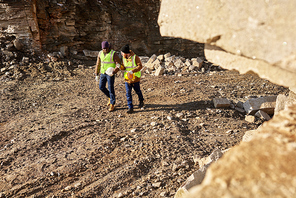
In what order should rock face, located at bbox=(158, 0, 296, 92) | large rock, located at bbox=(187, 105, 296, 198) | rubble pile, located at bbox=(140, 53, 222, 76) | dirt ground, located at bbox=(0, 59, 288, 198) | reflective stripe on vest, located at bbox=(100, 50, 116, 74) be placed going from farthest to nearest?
rubble pile, located at bbox=(140, 53, 222, 76) < reflective stripe on vest, located at bbox=(100, 50, 116, 74) < dirt ground, located at bbox=(0, 59, 288, 198) < rock face, located at bbox=(158, 0, 296, 92) < large rock, located at bbox=(187, 105, 296, 198)

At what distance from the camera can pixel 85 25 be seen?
10875mm

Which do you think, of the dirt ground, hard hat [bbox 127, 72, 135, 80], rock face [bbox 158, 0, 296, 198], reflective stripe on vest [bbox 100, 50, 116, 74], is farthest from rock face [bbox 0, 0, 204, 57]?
rock face [bbox 158, 0, 296, 198]

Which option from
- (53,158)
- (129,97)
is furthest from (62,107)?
(53,158)

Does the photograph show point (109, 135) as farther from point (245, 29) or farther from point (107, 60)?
point (245, 29)

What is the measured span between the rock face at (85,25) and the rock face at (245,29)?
8.58 m

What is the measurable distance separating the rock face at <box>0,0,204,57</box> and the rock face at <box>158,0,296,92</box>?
858cm

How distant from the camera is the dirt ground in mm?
3307

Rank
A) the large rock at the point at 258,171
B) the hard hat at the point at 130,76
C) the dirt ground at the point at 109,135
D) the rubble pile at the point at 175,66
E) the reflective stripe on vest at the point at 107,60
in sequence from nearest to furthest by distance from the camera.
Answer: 1. the large rock at the point at 258,171
2. the dirt ground at the point at 109,135
3. the hard hat at the point at 130,76
4. the reflective stripe on vest at the point at 107,60
5. the rubble pile at the point at 175,66

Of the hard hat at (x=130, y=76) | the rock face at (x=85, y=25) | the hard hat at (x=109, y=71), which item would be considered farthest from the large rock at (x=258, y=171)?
the rock face at (x=85, y=25)

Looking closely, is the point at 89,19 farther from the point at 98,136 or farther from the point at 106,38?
the point at 98,136

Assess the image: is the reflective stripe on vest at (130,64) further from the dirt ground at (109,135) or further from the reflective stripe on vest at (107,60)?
the dirt ground at (109,135)

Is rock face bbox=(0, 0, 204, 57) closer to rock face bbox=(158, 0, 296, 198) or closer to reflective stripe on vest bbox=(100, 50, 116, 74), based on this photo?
reflective stripe on vest bbox=(100, 50, 116, 74)

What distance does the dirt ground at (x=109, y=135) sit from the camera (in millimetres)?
3307

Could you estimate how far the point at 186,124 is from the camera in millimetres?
4867
